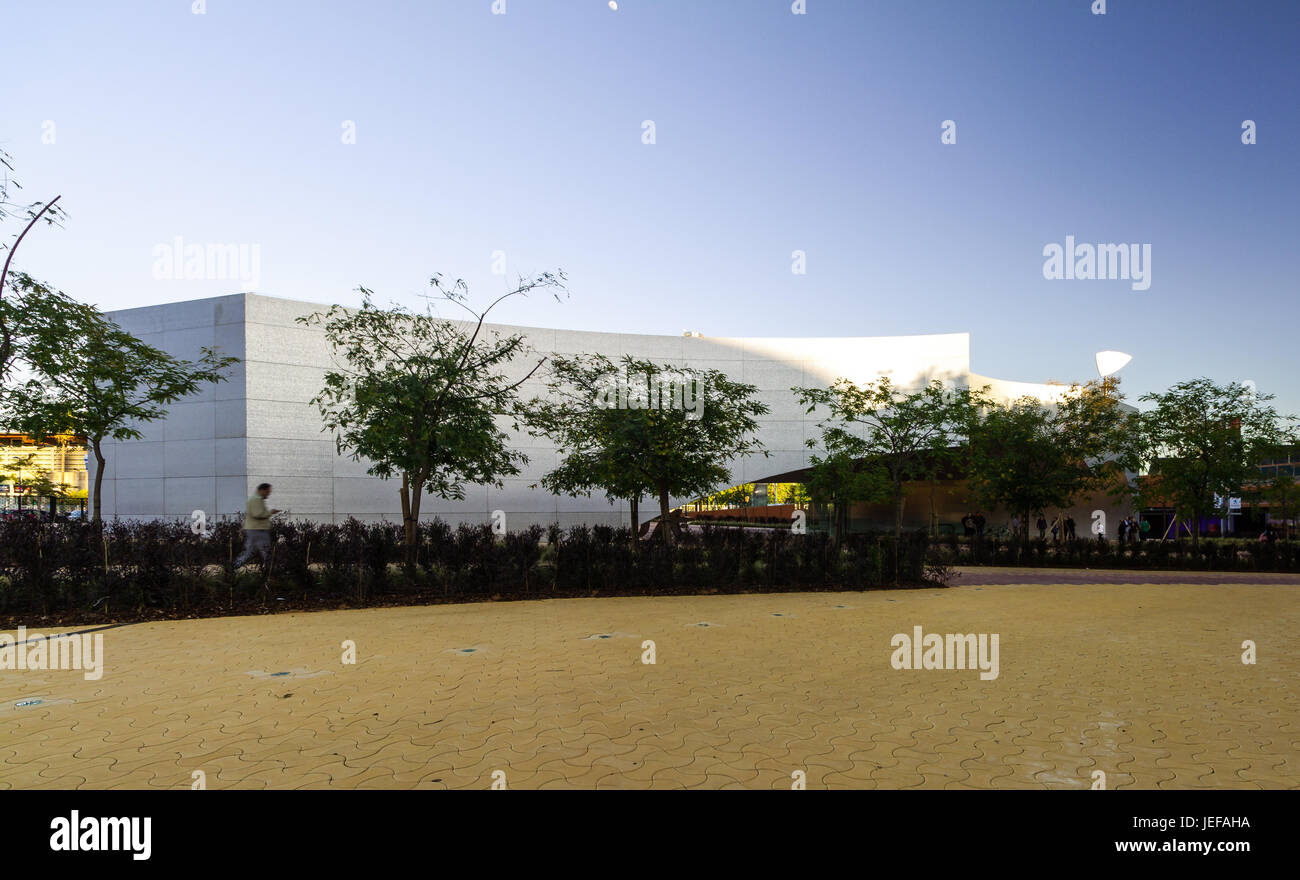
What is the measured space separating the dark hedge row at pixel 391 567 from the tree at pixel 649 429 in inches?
57.3

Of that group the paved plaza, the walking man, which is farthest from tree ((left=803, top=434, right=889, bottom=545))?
the walking man

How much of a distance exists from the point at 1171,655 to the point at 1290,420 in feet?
70.3

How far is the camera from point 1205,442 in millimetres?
24000

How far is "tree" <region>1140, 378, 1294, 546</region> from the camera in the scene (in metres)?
23.7

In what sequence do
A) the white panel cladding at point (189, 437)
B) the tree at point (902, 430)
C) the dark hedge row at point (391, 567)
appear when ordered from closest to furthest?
the dark hedge row at point (391, 567)
the tree at point (902, 430)
the white panel cladding at point (189, 437)

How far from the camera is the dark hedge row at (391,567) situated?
443 inches

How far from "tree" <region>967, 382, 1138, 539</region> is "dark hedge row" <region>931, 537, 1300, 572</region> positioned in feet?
5.83

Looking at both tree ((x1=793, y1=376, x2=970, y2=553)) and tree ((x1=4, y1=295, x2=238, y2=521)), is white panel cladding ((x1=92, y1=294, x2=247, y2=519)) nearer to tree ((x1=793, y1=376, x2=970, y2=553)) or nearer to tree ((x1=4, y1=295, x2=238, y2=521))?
→ tree ((x1=4, y1=295, x2=238, y2=521))

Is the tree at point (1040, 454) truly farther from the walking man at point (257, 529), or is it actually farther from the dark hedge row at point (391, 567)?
the walking man at point (257, 529)

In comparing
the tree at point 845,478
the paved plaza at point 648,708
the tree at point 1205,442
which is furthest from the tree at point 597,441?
the tree at point 1205,442

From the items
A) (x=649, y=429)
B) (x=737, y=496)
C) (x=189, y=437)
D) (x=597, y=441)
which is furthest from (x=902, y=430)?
(x=189, y=437)

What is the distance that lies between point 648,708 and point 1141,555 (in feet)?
68.5

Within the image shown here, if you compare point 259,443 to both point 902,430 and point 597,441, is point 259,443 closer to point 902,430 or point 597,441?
point 597,441
